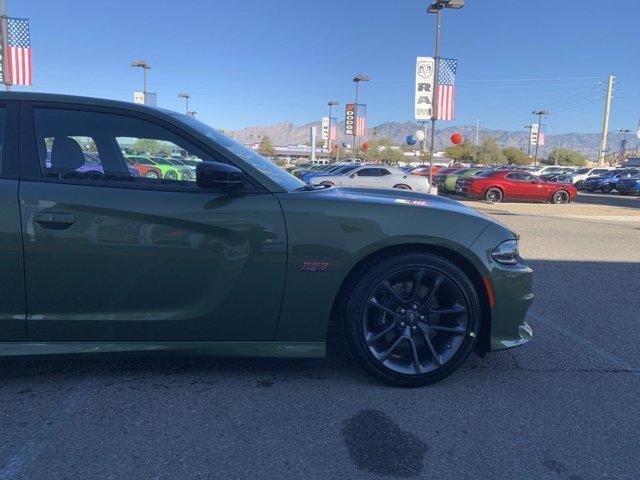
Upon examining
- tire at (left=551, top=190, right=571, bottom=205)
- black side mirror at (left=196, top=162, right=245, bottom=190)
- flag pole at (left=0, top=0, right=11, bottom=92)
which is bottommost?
tire at (left=551, top=190, right=571, bottom=205)

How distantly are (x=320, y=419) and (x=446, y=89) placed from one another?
17.0 metres

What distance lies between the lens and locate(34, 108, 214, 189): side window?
9.91ft

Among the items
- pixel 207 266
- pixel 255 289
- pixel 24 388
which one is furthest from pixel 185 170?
pixel 24 388

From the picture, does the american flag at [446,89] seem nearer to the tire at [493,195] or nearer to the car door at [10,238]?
the tire at [493,195]

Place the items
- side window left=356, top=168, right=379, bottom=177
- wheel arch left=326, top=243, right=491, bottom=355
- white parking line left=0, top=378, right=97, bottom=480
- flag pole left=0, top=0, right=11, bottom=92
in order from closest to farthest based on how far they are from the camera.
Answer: white parking line left=0, top=378, right=97, bottom=480 < wheel arch left=326, top=243, right=491, bottom=355 < flag pole left=0, top=0, right=11, bottom=92 < side window left=356, top=168, right=379, bottom=177

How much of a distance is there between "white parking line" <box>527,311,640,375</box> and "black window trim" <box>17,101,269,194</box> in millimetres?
2814

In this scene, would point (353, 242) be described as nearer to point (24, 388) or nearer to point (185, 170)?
Result: point (185, 170)

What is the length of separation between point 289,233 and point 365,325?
72cm

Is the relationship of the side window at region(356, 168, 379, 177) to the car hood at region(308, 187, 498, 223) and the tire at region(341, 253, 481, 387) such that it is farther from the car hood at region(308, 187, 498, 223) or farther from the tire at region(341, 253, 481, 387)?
the tire at region(341, 253, 481, 387)

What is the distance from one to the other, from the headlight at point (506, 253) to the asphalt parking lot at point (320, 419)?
804 mm

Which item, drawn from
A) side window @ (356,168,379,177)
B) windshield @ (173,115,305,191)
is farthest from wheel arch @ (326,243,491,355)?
side window @ (356,168,379,177)

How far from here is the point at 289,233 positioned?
9.82 feet

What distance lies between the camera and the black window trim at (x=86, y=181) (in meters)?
2.94

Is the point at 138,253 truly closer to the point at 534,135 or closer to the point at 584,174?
the point at 584,174
